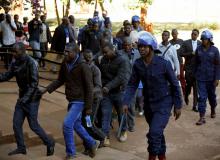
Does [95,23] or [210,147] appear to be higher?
[95,23]

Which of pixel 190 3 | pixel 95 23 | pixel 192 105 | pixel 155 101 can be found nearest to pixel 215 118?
pixel 192 105

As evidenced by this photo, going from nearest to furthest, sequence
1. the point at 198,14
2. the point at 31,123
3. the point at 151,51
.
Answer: the point at 151,51
the point at 31,123
the point at 198,14

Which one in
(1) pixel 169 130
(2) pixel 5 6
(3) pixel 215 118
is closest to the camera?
(1) pixel 169 130

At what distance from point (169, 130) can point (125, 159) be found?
241 cm

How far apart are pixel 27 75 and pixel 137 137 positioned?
2.86 metres

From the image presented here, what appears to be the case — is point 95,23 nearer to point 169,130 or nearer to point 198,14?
point 169,130

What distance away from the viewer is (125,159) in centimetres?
698

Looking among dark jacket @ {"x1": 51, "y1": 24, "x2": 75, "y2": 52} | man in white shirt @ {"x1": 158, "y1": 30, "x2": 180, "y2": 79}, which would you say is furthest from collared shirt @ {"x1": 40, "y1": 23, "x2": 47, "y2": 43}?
man in white shirt @ {"x1": 158, "y1": 30, "x2": 180, "y2": 79}

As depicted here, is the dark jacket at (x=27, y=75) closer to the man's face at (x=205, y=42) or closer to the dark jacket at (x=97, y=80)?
the dark jacket at (x=97, y=80)

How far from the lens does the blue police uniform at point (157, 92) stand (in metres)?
5.81

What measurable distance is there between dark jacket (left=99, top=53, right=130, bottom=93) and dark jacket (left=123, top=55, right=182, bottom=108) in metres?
1.60

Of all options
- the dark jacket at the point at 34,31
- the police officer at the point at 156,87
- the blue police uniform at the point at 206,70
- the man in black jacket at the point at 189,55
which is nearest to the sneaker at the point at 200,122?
the blue police uniform at the point at 206,70

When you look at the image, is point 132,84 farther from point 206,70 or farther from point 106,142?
point 206,70

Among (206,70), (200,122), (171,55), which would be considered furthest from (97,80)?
(200,122)
